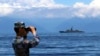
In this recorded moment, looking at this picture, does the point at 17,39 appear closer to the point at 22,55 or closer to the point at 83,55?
the point at 22,55

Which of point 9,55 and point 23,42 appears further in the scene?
point 9,55

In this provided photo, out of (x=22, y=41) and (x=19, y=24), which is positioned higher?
(x=19, y=24)

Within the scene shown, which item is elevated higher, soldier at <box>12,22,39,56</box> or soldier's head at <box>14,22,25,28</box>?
soldier's head at <box>14,22,25,28</box>

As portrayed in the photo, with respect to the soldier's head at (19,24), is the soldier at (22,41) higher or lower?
lower

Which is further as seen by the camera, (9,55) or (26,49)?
(9,55)

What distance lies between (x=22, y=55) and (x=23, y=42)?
0.25 metres

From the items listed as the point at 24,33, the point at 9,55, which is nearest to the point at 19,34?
the point at 24,33

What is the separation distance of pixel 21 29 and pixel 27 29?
0.16 meters

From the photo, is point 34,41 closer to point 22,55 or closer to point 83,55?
point 22,55

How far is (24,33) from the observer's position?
8.20 m

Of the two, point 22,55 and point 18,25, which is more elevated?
point 18,25

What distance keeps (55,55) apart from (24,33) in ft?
165

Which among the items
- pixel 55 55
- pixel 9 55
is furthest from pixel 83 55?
pixel 9 55

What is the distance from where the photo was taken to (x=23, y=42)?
8117 mm
